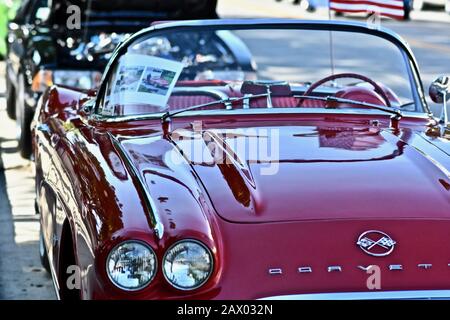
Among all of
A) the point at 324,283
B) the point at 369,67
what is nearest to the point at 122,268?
the point at 324,283

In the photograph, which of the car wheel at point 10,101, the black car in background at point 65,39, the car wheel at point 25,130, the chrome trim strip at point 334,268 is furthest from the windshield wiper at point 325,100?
the car wheel at point 10,101

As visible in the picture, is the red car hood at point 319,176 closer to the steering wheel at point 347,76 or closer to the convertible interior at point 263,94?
the convertible interior at point 263,94

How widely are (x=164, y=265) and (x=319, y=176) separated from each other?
799mm

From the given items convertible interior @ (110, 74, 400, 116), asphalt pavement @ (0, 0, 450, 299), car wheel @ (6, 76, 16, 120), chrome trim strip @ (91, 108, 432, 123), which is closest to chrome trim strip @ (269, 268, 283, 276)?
chrome trim strip @ (91, 108, 432, 123)

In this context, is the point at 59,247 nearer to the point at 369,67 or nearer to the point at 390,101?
the point at 390,101

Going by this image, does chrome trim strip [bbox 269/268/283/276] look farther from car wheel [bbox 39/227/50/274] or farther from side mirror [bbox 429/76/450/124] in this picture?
car wheel [bbox 39/227/50/274]

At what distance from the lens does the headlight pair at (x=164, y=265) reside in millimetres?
3527

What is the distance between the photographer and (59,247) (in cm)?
449

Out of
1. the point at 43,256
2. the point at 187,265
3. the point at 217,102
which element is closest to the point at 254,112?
the point at 217,102

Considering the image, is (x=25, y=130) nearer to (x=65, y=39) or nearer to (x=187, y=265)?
(x=65, y=39)

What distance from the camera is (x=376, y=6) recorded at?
667cm

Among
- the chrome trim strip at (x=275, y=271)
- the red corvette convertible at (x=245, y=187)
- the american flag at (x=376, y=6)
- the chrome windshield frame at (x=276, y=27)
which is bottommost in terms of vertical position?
the chrome trim strip at (x=275, y=271)

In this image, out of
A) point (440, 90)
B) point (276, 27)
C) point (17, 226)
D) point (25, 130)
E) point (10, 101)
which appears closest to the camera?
point (440, 90)

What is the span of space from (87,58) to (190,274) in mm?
6133
